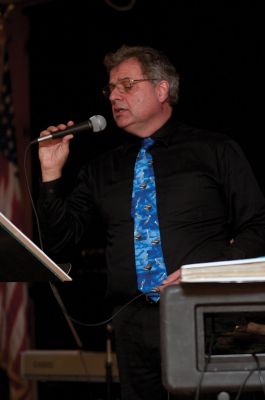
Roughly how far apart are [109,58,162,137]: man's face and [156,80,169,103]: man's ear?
0.01 meters

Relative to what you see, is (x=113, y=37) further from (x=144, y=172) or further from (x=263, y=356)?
(x=263, y=356)

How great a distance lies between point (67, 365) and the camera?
3.86 meters

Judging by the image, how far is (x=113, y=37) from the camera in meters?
4.16

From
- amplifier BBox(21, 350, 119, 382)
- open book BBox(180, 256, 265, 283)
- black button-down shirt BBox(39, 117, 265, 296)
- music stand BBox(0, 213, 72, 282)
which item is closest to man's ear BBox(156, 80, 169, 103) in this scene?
black button-down shirt BBox(39, 117, 265, 296)

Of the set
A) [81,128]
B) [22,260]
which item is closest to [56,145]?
[81,128]

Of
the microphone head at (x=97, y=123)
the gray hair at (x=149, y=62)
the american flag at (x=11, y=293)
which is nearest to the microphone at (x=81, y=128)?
the microphone head at (x=97, y=123)

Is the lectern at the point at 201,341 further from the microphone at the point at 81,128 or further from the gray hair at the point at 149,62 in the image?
the gray hair at the point at 149,62

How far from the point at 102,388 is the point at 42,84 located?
192 cm

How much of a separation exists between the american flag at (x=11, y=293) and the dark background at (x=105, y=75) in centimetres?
11

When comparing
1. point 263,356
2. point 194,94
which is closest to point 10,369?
point 194,94

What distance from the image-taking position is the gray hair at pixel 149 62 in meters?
2.64

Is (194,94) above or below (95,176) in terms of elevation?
above

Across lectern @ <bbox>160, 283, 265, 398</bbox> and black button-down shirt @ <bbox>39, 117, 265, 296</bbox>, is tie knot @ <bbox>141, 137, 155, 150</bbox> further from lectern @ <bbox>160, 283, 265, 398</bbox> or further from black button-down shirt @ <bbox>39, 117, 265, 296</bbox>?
lectern @ <bbox>160, 283, 265, 398</bbox>

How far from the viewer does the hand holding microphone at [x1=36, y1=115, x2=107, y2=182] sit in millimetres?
2332
